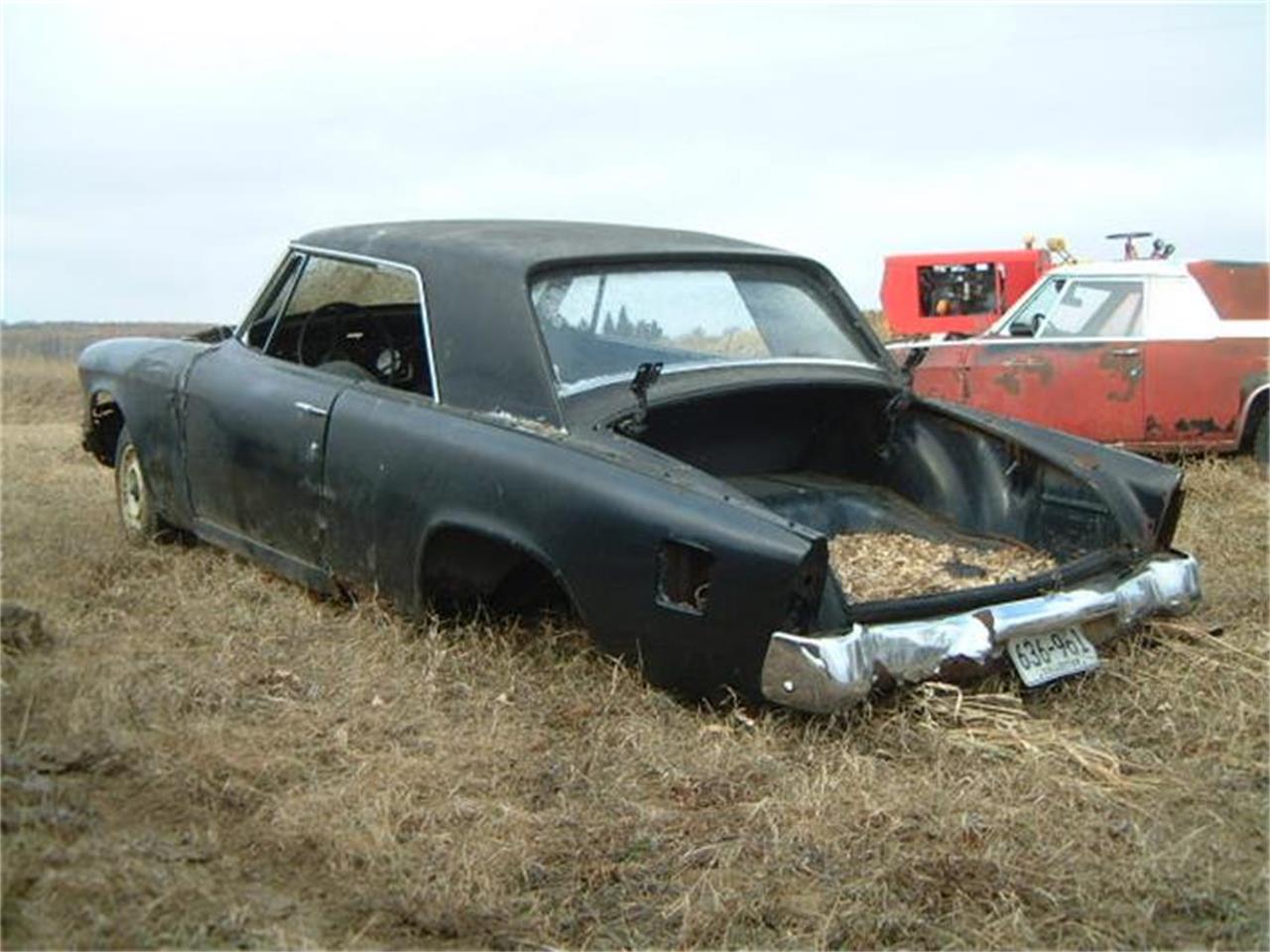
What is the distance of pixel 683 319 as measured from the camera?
194 inches

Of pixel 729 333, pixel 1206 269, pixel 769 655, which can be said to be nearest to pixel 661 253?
pixel 729 333

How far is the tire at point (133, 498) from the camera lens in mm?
5902

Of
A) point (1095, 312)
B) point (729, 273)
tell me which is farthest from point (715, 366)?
point (1095, 312)

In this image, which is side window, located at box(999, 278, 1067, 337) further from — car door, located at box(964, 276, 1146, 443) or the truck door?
the truck door

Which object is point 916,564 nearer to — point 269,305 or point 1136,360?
point 269,305

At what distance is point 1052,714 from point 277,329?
10.2 feet

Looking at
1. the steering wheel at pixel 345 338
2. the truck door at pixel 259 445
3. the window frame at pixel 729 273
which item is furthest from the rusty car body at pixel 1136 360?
the truck door at pixel 259 445

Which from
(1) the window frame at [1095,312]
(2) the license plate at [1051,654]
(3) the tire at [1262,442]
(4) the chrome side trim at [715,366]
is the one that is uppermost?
(4) the chrome side trim at [715,366]

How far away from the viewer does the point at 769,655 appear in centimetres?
367

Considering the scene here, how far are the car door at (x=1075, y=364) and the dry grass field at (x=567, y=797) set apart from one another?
462 centimetres

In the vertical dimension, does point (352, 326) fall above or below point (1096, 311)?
above

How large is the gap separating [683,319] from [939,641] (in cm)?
156

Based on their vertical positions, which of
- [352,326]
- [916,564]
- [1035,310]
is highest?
[352,326]

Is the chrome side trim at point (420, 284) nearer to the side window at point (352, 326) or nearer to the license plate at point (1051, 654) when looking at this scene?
the side window at point (352, 326)
